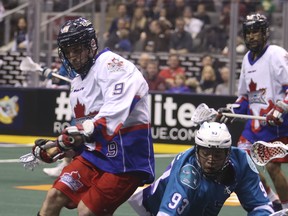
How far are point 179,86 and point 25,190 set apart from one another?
5720 millimetres

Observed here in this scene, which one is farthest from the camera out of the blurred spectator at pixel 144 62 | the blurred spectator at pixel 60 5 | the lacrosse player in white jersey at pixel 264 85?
the blurred spectator at pixel 60 5

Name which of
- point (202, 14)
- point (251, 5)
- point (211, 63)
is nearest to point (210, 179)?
point (211, 63)

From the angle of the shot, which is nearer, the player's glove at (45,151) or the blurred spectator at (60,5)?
the player's glove at (45,151)

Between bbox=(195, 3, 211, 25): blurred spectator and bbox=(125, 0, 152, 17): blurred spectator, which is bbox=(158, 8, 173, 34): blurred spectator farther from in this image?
bbox=(195, 3, 211, 25): blurred spectator

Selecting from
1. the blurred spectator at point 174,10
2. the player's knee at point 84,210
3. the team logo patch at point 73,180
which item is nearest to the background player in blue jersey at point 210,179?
the player's knee at point 84,210

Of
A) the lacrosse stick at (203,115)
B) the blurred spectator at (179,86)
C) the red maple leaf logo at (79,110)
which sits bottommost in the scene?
the blurred spectator at (179,86)

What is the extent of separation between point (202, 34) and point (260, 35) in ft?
24.3

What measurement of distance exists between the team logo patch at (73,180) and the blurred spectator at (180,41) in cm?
1007

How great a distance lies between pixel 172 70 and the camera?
17.0 metres

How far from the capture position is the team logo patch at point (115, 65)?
721cm

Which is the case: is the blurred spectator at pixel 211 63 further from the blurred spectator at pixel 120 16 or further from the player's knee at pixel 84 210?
the player's knee at pixel 84 210

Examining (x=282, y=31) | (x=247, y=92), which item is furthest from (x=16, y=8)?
(x=247, y=92)

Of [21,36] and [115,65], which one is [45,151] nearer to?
[115,65]

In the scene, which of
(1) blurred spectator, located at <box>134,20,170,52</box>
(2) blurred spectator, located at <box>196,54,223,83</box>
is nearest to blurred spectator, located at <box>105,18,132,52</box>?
(1) blurred spectator, located at <box>134,20,170,52</box>
